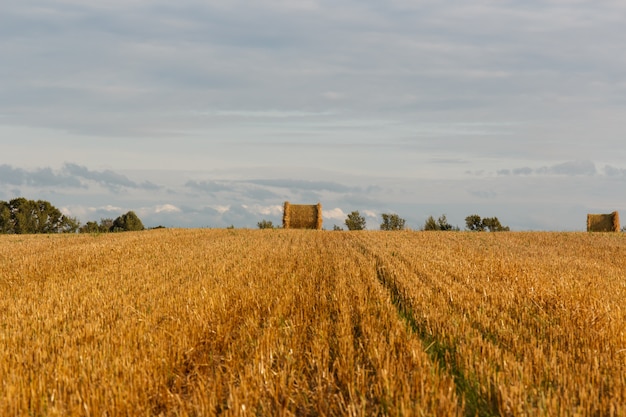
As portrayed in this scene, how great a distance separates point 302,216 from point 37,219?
37.5 m

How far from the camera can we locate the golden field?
4965 millimetres

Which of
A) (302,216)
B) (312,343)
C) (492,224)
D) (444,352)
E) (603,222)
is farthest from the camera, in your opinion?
(492,224)

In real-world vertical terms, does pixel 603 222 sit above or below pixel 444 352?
Result: above

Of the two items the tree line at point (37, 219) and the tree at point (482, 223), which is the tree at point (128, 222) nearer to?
the tree line at point (37, 219)

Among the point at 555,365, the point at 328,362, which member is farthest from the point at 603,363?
the point at 328,362

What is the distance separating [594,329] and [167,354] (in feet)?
17.4

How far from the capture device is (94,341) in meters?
6.88

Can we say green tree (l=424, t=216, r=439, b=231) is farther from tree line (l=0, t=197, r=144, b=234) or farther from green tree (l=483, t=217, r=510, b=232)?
tree line (l=0, t=197, r=144, b=234)

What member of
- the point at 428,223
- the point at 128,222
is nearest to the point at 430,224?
the point at 428,223

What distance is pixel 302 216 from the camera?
3494 cm

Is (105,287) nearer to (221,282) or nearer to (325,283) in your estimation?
(221,282)

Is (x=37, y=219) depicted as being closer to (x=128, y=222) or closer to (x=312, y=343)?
(x=128, y=222)

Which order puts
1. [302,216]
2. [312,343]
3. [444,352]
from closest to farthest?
[444,352], [312,343], [302,216]

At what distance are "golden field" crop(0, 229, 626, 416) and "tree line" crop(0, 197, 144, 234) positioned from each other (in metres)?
49.2
